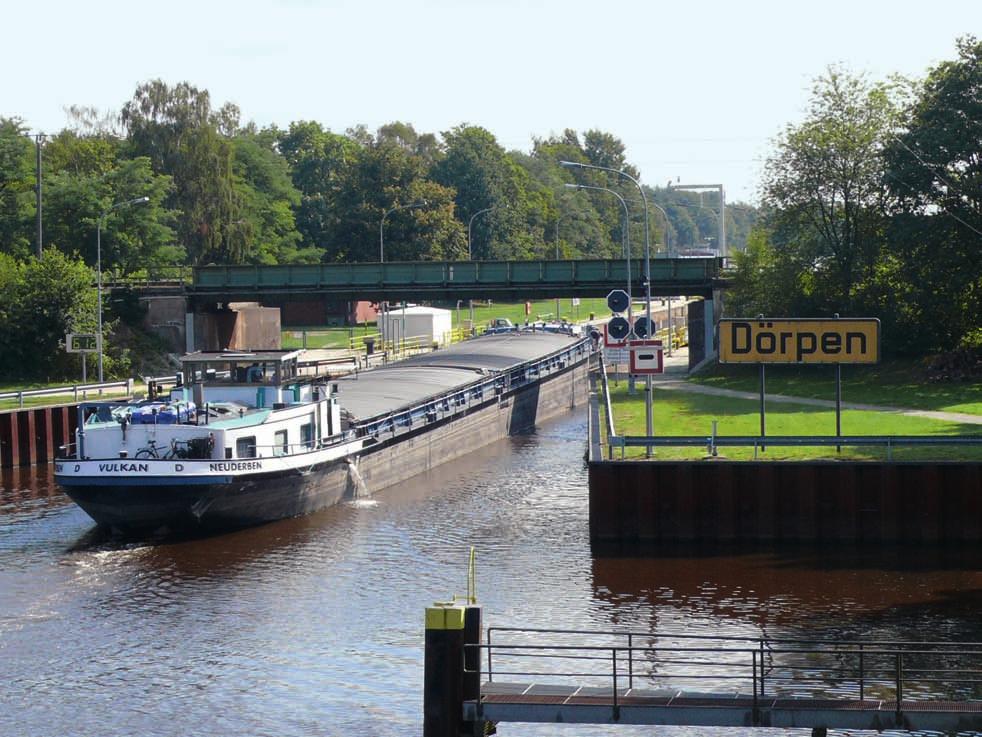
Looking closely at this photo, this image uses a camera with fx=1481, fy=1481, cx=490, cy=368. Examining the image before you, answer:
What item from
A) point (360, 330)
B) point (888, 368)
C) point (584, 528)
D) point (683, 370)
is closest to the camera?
point (584, 528)

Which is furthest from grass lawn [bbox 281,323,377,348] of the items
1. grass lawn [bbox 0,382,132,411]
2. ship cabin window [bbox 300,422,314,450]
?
ship cabin window [bbox 300,422,314,450]

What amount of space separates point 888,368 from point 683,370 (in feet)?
53.2

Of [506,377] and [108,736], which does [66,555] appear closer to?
[108,736]

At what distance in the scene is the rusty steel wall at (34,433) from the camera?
2309 inches

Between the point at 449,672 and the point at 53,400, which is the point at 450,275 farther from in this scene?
the point at 449,672

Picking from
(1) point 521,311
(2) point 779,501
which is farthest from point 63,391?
(1) point 521,311

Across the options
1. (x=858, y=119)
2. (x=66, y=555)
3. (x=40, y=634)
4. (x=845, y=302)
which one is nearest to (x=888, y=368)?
(x=845, y=302)

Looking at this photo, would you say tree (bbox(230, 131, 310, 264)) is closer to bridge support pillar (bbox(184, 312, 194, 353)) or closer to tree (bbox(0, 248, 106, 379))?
bridge support pillar (bbox(184, 312, 194, 353))

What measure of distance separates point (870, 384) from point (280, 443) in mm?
30715

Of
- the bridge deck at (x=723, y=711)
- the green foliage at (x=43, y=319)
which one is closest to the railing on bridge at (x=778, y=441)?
the bridge deck at (x=723, y=711)

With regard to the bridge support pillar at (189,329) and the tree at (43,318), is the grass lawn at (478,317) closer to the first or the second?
the bridge support pillar at (189,329)

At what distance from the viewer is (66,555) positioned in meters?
40.0

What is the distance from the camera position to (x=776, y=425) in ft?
167

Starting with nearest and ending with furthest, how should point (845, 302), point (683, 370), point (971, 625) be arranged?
point (971, 625) < point (845, 302) < point (683, 370)
